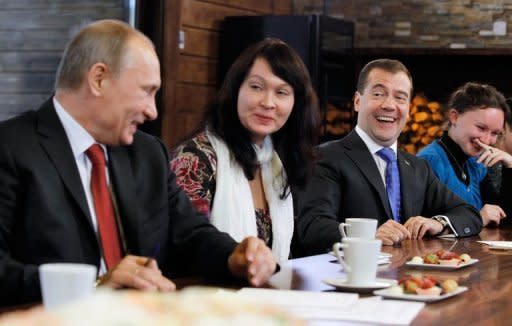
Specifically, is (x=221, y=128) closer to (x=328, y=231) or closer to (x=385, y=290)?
(x=328, y=231)

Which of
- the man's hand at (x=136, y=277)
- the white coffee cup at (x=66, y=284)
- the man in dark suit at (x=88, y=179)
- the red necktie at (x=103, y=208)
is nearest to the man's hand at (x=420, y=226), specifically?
the man in dark suit at (x=88, y=179)

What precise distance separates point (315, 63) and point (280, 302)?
15.5ft

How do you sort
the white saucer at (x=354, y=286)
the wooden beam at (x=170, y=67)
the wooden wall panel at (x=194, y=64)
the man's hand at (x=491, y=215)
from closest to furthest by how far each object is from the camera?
1. the white saucer at (x=354, y=286)
2. the man's hand at (x=491, y=215)
3. the wooden beam at (x=170, y=67)
4. the wooden wall panel at (x=194, y=64)

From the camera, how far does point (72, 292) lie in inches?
46.9

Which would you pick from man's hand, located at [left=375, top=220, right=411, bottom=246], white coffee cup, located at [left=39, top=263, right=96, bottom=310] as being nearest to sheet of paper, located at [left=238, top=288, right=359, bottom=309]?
white coffee cup, located at [left=39, top=263, right=96, bottom=310]

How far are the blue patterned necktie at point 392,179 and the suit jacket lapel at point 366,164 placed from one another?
0.12 feet

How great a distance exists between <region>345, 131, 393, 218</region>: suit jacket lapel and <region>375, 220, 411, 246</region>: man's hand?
45 centimetres

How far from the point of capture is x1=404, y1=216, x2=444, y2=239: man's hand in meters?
3.45

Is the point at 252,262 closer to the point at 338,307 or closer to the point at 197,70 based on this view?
the point at 338,307

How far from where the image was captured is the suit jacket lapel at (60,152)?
215 cm

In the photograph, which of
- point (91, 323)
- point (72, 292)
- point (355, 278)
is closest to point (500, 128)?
point (355, 278)

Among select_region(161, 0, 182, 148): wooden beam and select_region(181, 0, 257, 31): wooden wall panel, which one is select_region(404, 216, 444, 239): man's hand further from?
select_region(181, 0, 257, 31): wooden wall panel

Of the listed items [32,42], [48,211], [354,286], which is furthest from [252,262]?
[32,42]

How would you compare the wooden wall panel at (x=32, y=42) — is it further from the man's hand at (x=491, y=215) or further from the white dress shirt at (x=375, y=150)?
the man's hand at (x=491, y=215)
